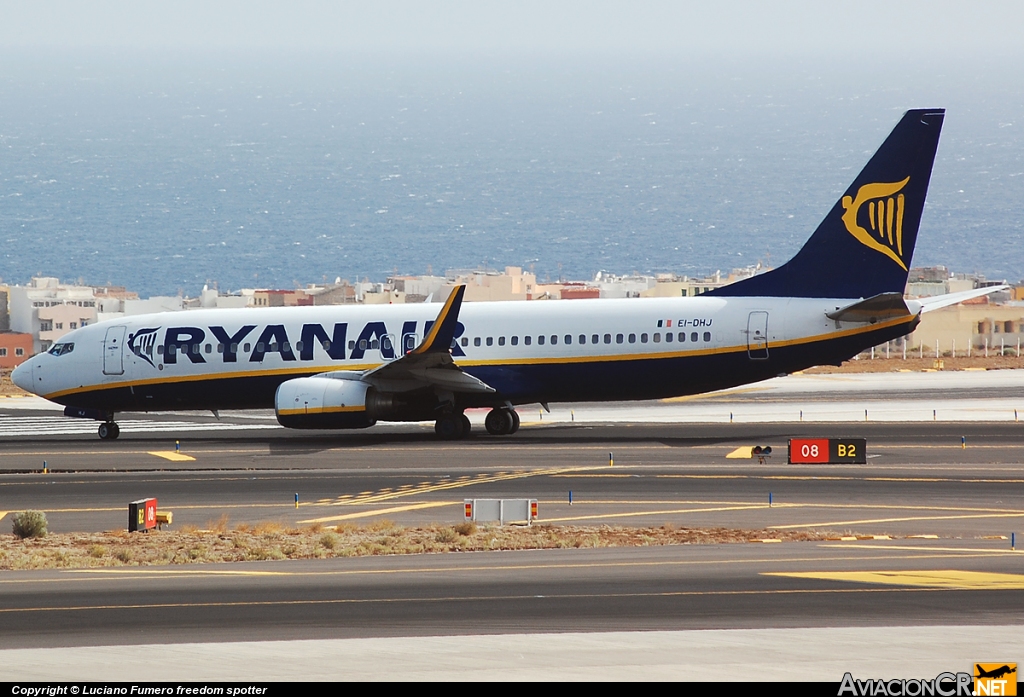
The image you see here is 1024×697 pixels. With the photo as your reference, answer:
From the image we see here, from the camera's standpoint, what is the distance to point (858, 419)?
4612cm

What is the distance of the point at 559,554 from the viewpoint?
21828 mm

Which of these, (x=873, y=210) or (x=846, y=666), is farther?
(x=873, y=210)

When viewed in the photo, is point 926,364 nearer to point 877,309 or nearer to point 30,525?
point 877,309

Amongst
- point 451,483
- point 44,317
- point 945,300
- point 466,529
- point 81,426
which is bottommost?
point 466,529

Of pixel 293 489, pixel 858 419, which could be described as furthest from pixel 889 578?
pixel 858 419

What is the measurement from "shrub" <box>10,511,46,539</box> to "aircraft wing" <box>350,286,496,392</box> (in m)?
14.0

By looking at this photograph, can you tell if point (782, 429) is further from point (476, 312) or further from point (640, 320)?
point (476, 312)

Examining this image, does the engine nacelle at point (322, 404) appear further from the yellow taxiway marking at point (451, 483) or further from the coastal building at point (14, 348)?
the coastal building at point (14, 348)

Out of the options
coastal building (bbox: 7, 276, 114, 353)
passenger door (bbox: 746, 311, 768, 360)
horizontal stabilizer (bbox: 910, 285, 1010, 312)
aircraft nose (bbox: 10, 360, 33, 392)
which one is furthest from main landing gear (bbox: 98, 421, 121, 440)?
coastal building (bbox: 7, 276, 114, 353)

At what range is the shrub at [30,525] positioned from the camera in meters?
25.0

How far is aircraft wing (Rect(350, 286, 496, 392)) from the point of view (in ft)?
123

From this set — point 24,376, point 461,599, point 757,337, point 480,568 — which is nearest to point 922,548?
point 480,568

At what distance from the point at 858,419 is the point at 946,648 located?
32874 millimetres

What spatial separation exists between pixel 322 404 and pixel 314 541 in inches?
564
